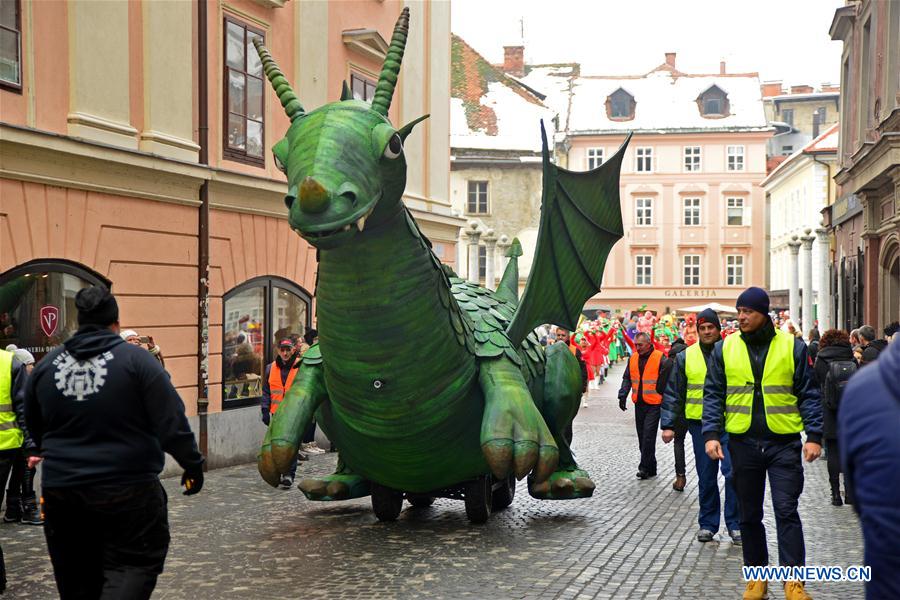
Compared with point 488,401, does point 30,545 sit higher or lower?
lower

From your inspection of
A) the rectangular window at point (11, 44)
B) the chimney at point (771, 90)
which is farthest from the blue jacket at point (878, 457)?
the chimney at point (771, 90)

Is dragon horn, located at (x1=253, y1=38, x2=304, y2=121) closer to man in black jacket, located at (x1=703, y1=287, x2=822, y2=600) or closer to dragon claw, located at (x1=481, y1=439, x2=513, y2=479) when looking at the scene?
dragon claw, located at (x1=481, y1=439, x2=513, y2=479)

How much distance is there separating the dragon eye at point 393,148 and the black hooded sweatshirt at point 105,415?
7.29ft

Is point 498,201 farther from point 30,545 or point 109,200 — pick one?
point 30,545

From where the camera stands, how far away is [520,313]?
8.59 m

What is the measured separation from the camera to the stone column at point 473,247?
2691cm

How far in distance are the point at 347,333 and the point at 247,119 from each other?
25.8ft

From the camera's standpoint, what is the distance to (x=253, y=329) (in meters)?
14.5

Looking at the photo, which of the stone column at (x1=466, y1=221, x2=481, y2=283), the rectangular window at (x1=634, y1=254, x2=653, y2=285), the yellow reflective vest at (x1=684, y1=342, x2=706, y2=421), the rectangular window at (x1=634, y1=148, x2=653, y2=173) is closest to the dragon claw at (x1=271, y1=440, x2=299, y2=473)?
the yellow reflective vest at (x1=684, y1=342, x2=706, y2=421)

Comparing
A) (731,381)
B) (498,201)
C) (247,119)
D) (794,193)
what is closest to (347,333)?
(731,381)

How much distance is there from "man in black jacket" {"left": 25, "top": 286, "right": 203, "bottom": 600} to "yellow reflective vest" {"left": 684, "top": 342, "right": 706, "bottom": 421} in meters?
5.02

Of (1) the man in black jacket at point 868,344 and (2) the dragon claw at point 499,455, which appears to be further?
(1) the man in black jacket at point 868,344

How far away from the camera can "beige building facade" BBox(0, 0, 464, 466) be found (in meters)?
10.7

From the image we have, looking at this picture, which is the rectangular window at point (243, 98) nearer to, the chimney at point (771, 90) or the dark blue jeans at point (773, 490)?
the dark blue jeans at point (773, 490)
